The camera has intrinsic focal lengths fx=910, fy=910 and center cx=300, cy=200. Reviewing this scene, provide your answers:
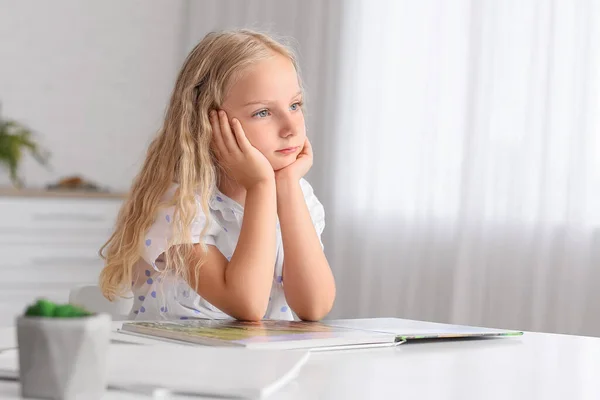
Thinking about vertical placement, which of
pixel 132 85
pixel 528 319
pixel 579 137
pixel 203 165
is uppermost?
pixel 132 85

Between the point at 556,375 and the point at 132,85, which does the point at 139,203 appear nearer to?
the point at 556,375

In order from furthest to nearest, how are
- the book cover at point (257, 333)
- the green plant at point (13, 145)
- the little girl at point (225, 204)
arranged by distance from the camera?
1. the green plant at point (13, 145)
2. the little girl at point (225, 204)
3. the book cover at point (257, 333)

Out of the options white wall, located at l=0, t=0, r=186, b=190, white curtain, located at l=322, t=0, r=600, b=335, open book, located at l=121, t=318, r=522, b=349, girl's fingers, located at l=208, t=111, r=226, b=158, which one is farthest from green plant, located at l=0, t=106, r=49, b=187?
open book, located at l=121, t=318, r=522, b=349

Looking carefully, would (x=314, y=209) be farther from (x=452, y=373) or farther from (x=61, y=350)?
(x=61, y=350)

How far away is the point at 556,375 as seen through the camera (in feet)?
2.90

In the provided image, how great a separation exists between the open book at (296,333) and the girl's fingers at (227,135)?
0.33 meters

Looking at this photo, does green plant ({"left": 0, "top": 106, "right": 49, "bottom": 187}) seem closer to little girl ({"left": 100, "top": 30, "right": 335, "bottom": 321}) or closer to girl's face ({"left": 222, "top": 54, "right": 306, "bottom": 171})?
little girl ({"left": 100, "top": 30, "right": 335, "bottom": 321})

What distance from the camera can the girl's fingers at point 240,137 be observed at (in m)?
1.44

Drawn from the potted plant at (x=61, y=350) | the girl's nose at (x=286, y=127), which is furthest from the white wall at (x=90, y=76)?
the potted plant at (x=61, y=350)

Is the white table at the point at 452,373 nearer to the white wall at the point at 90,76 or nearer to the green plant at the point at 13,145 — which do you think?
the green plant at the point at 13,145

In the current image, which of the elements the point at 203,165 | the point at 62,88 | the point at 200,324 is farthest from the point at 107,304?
the point at 62,88

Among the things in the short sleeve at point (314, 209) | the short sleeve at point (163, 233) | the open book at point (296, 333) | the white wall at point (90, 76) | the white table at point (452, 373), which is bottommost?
the white table at point (452, 373)

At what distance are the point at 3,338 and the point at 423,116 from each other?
108 inches

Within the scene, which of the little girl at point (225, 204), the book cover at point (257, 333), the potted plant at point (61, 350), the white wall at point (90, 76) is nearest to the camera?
the potted plant at point (61, 350)
